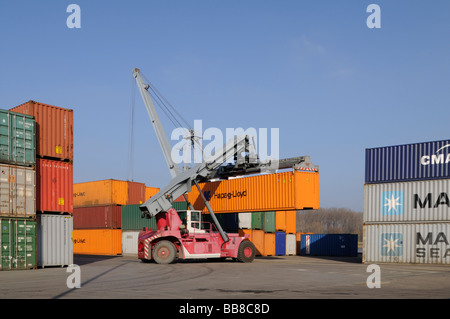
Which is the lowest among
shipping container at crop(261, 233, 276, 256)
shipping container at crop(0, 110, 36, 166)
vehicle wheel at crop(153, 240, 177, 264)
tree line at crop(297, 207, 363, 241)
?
tree line at crop(297, 207, 363, 241)

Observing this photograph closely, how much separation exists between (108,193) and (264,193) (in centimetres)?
1846

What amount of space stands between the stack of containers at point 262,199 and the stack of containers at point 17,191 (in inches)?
492

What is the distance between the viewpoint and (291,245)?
47094mm

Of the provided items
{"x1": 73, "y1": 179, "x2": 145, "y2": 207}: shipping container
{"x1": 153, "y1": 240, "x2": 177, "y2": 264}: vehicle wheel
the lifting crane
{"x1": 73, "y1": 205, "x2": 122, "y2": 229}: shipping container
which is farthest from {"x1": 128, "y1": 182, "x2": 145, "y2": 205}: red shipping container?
{"x1": 153, "y1": 240, "x2": 177, "y2": 264}: vehicle wheel

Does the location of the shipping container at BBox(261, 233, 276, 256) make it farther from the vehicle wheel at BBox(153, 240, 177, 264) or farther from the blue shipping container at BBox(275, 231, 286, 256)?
the vehicle wheel at BBox(153, 240, 177, 264)

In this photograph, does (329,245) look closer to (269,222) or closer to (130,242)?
Result: (269,222)

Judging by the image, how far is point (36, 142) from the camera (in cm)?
2384

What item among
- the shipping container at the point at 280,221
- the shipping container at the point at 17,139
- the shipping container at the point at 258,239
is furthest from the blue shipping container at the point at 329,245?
the shipping container at the point at 17,139

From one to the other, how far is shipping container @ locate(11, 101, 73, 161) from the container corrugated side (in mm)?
17566

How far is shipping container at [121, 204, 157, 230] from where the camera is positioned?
130 feet

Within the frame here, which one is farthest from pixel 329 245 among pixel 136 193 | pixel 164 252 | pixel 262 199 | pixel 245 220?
pixel 164 252

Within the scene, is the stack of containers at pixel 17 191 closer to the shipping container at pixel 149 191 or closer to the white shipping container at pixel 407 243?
the white shipping container at pixel 407 243

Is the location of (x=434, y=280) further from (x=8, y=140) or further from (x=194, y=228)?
(x=8, y=140)
